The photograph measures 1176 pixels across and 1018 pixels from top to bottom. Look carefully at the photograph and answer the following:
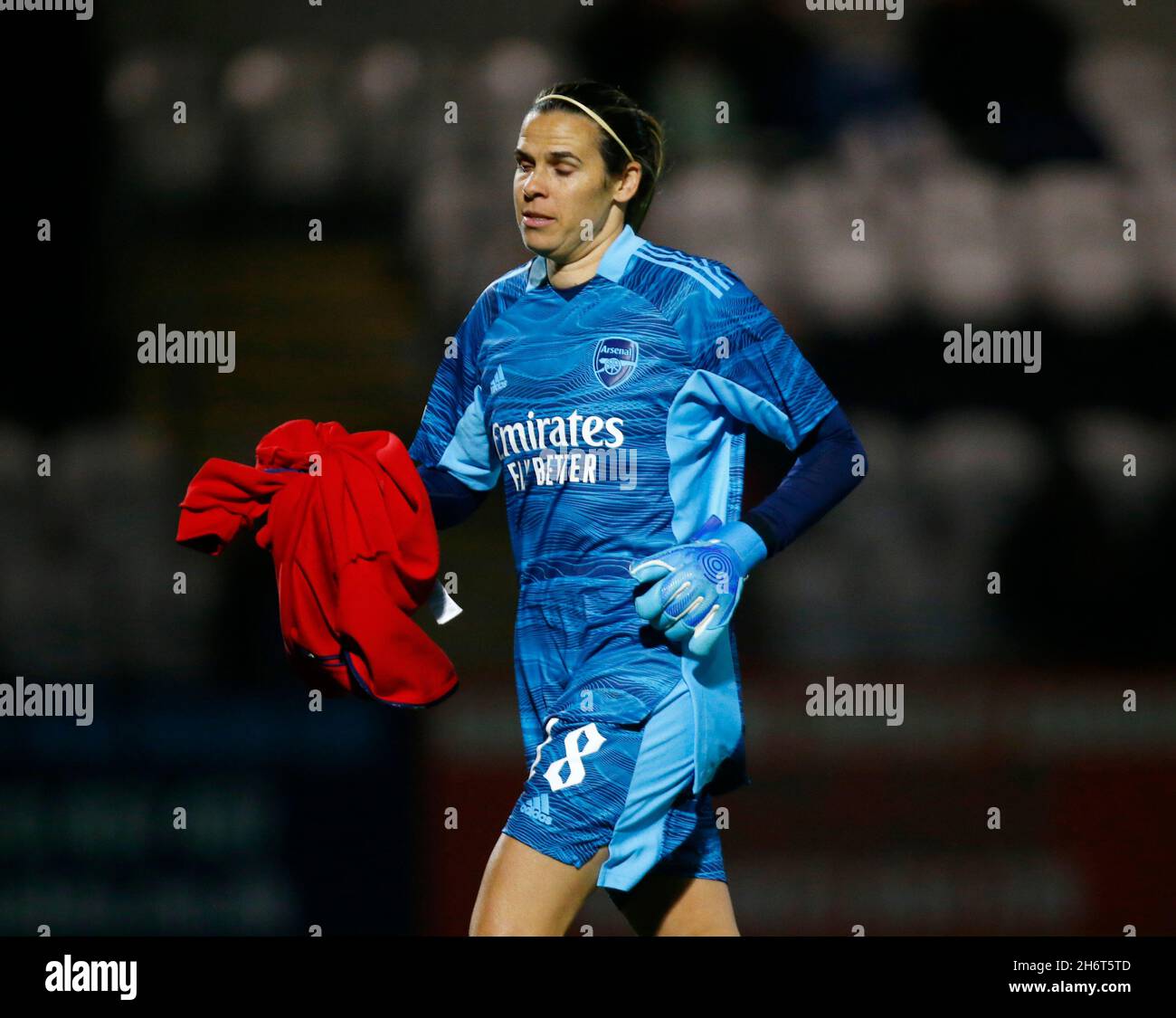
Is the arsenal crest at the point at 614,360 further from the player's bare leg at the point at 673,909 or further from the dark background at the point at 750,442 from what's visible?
the dark background at the point at 750,442

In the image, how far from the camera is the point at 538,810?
123 inches

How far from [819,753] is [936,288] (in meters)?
1.75

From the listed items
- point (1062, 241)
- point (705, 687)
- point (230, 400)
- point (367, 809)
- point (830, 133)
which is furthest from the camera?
point (1062, 241)

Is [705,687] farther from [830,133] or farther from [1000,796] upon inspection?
[830,133]

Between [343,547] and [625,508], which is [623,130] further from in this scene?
[343,547]

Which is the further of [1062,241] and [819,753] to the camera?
[1062,241]

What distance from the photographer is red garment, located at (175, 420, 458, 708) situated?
3.27m

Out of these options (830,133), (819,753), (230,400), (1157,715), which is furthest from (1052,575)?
(230,400)

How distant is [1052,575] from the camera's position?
540 centimetres

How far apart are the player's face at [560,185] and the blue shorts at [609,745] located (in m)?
0.65

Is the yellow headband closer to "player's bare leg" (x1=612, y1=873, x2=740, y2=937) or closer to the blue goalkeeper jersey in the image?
the blue goalkeeper jersey

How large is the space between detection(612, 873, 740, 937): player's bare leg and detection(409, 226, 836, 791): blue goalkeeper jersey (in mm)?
212

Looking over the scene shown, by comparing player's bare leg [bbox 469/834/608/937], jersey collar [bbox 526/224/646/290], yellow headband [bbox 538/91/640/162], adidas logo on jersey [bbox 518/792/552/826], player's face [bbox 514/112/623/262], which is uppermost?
yellow headband [bbox 538/91/640/162]

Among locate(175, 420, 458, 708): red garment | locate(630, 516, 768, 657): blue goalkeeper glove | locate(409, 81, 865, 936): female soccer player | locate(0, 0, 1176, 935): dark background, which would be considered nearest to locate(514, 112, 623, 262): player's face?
locate(409, 81, 865, 936): female soccer player
